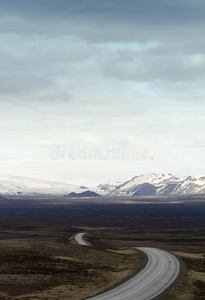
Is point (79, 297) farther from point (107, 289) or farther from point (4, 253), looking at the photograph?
point (4, 253)

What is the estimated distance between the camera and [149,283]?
6469 cm

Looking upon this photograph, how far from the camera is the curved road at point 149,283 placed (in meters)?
57.1

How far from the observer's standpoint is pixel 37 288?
62.5 m

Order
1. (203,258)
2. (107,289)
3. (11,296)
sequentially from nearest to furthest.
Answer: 1. (11,296)
2. (107,289)
3. (203,258)

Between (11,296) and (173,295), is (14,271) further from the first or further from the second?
(173,295)

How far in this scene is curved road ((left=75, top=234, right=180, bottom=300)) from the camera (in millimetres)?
57062

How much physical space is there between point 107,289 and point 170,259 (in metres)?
30.2

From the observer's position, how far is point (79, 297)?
57469mm

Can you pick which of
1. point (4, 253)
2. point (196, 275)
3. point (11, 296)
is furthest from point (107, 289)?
point (4, 253)

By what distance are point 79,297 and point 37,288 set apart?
8.17 metres

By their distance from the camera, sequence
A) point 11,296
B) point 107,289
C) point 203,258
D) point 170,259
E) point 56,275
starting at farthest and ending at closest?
1. point 203,258
2. point 170,259
3. point 56,275
4. point 107,289
5. point 11,296

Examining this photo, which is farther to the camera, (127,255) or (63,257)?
(127,255)

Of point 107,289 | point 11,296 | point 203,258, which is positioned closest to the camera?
point 11,296

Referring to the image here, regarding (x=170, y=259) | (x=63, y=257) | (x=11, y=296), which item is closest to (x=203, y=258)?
(x=170, y=259)
